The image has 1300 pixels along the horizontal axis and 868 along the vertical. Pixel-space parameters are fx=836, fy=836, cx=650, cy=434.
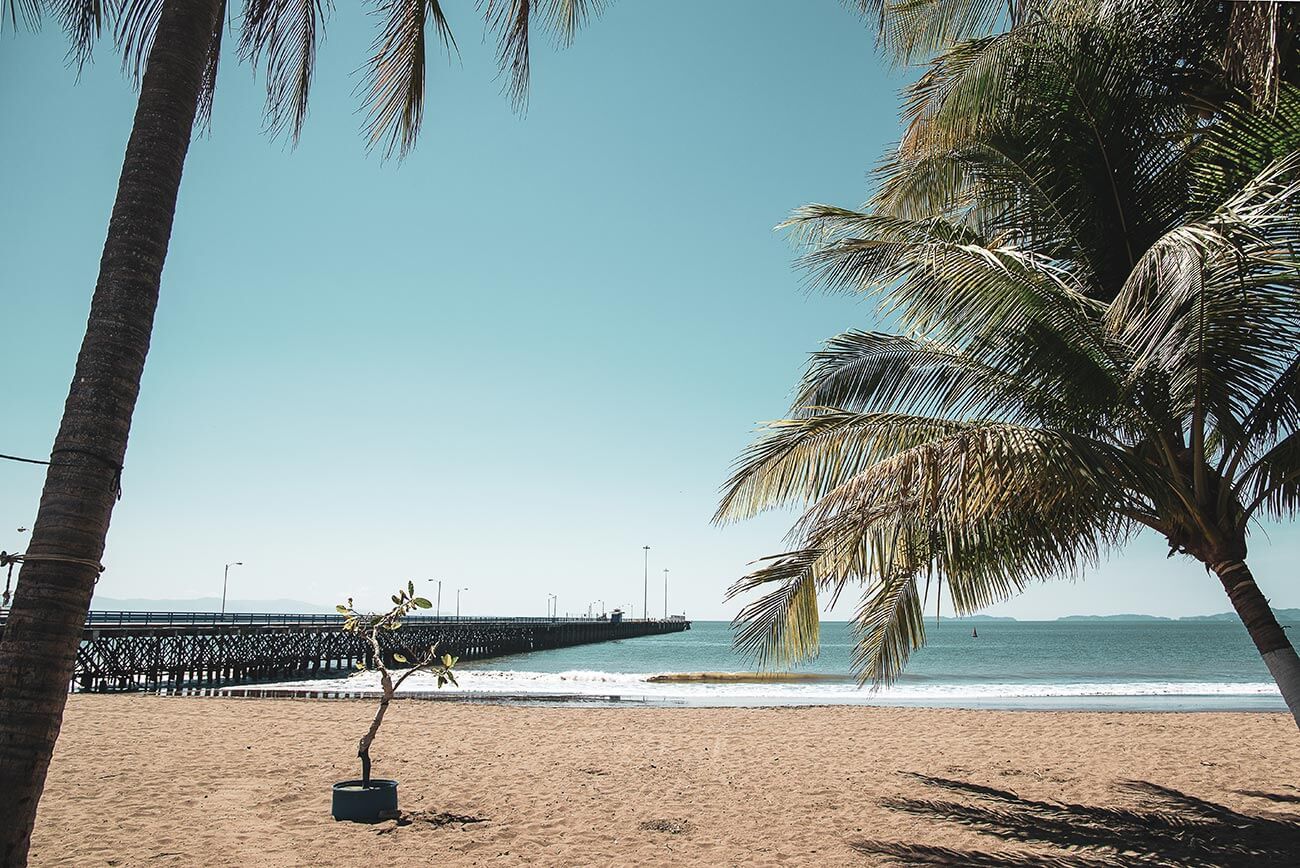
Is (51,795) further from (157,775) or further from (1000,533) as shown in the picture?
(1000,533)

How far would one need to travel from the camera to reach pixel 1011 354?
18.1 feet

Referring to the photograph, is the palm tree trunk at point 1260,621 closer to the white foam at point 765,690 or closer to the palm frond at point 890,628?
the palm frond at point 890,628

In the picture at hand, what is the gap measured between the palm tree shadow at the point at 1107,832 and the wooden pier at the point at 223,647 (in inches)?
754

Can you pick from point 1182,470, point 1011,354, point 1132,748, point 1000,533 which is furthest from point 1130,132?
point 1132,748

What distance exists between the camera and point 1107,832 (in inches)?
269

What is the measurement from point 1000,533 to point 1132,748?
833 cm

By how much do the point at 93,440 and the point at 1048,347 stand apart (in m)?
5.12

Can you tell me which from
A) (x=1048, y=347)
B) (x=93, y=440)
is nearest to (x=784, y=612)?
(x=1048, y=347)

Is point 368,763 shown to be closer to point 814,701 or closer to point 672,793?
point 672,793

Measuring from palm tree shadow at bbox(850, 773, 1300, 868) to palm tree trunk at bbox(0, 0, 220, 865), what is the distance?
5386 millimetres

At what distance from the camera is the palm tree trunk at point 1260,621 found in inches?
199

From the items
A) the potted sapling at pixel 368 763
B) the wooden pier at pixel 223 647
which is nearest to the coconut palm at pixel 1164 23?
the potted sapling at pixel 368 763

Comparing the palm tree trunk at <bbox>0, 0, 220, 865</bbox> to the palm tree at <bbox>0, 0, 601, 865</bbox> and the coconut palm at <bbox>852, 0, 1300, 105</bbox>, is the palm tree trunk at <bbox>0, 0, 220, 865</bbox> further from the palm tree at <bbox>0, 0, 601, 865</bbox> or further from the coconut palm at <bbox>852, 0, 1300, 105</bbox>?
the coconut palm at <bbox>852, 0, 1300, 105</bbox>

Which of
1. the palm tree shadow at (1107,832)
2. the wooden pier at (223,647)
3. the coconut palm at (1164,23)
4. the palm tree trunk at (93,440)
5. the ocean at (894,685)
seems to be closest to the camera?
the palm tree trunk at (93,440)
